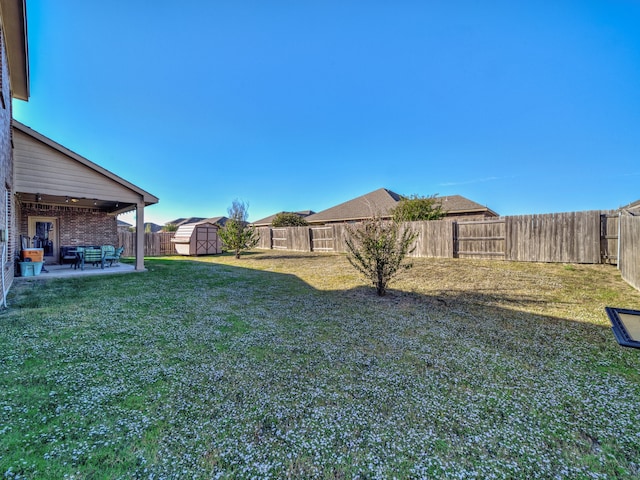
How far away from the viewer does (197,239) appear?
767 inches

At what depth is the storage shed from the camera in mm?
19266

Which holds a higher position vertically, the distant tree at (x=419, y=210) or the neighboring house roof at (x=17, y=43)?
the neighboring house roof at (x=17, y=43)

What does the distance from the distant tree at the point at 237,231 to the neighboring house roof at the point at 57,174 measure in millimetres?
7362

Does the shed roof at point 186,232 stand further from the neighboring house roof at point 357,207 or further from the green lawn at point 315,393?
the green lawn at point 315,393

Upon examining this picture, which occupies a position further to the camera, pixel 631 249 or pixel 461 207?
pixel 461 207

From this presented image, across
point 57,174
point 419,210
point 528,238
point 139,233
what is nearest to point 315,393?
point 139,233

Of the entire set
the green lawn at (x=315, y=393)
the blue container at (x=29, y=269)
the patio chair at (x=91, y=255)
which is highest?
the patio chair at (x=91, y=255)

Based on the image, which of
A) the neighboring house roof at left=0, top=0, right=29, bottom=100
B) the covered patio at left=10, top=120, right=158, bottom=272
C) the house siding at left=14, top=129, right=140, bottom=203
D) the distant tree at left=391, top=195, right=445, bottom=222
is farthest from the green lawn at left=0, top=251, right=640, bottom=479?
the distant tree at left=391, top=195, right=445, bottom=222

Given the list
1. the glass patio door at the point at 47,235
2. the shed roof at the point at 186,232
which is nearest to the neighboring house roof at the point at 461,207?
the shed roof at the point at 186,232

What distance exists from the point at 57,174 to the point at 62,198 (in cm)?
342

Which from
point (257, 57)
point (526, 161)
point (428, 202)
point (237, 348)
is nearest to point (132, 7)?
point (257, 57)

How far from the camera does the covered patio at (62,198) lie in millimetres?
7945

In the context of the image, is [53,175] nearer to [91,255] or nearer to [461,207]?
[91,255]

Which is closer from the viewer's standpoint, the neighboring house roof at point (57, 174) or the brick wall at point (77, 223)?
the neighboring house roof at point (57, 174)
